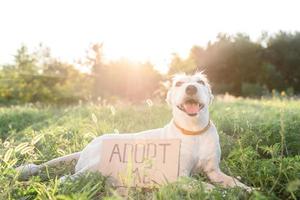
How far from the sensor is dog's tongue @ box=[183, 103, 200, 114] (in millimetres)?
3525

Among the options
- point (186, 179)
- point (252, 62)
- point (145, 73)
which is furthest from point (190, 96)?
point (252, 62)

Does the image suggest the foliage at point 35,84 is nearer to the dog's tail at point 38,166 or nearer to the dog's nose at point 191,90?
the dog's tail at point 38,166

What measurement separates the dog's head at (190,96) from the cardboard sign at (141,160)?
24 centimetres

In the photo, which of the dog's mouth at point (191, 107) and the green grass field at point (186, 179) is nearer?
the green grass field at point (186, 179)

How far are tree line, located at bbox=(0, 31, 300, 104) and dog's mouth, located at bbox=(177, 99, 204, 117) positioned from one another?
421 inches

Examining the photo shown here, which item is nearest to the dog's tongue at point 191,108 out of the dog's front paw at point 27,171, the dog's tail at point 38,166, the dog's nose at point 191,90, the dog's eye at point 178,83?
the dog's nose at point 191,90

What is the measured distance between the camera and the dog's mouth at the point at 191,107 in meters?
3.53

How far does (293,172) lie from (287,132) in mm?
1932

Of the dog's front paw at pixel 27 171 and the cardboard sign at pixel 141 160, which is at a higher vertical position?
the cardboard sign at pixel 141 160

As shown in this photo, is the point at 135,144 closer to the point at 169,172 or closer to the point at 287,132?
the point at 169,172

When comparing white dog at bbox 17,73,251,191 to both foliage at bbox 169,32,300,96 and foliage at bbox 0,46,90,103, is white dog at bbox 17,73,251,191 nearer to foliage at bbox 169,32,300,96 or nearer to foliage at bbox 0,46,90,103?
foliage at bbox 0,46,90,103

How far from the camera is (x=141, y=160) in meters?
3.58

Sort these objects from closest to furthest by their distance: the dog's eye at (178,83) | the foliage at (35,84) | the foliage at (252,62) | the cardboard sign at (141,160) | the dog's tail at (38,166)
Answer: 1. the cardboard sign at (141,160)
2. the dog's eye at (178,83)
3. the dog's tail at (38,166)
4. the foliage at (35,84)
5. the foliage at (252,62)

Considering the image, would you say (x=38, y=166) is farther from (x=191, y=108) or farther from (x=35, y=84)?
(x=35, y=84)
